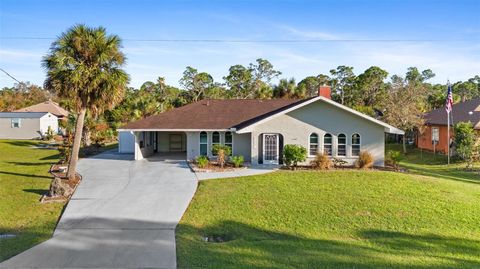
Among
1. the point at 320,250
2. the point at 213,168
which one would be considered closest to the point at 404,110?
the point at 213,168

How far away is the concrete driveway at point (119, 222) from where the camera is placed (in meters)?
8.91

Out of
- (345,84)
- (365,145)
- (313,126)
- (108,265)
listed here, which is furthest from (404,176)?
(345,84)

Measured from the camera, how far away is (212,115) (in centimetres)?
2477

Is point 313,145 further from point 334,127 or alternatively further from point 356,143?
point 356,143

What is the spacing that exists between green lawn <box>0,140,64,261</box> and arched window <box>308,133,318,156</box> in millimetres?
13488

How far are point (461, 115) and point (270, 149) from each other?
1995 cm

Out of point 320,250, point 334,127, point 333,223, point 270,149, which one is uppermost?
point 334,127

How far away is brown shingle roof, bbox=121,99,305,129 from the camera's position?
2334 cm

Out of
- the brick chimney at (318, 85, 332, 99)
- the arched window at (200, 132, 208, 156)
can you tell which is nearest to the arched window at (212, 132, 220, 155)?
the arched window at (200, 132, 208, 156)

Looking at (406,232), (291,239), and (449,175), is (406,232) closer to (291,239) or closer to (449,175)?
(291,239)

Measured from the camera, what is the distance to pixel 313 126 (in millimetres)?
21328

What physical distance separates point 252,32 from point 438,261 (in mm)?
18035

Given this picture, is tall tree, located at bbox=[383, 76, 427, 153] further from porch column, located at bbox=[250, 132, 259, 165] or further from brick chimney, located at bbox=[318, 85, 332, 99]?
porch column, located at bbox=[250, 132, 259, 165]

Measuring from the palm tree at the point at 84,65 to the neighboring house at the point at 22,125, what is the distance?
107ft
